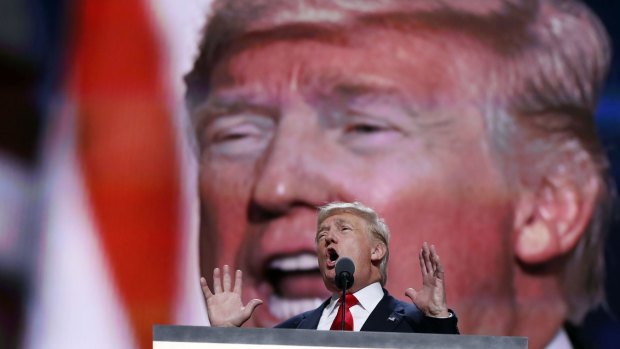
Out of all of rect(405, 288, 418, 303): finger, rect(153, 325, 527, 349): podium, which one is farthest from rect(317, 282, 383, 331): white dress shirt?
rect(153, 325, 527, 349): podium

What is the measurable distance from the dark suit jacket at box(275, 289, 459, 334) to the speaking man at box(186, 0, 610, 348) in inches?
64.2

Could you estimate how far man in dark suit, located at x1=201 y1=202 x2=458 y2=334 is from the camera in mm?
2613

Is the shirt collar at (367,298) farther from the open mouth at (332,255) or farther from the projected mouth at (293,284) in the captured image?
the projected mouth at (293,284)

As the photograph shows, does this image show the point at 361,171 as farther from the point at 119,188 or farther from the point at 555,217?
the point at 119,188

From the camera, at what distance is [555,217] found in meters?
4.28

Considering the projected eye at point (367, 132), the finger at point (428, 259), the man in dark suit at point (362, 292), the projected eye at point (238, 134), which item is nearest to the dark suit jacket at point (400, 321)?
the man in dark suit at point (362, 292)

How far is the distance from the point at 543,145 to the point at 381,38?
0.80 metres

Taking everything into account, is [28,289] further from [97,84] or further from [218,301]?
[218,301]

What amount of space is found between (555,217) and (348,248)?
5.86ft

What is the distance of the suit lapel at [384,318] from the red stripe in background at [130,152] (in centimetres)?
202

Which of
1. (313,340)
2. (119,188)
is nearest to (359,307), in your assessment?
(313,340)

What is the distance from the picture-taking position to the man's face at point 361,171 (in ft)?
14.1

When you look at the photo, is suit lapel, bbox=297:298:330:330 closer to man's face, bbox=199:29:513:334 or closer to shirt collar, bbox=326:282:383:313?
shirt collar, bbox=326:282:383:313

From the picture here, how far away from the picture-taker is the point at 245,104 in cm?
456
